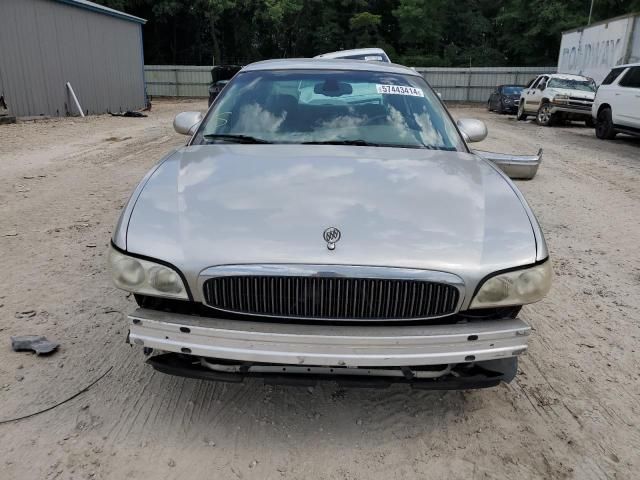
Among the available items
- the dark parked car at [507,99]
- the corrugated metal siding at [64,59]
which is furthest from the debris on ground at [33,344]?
the dark parked car at [507,99]

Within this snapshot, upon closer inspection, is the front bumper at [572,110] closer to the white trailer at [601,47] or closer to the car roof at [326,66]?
the white trailer at [601,47]

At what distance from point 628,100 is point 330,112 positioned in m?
11.1

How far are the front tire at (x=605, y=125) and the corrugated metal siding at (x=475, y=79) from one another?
69.0 feet

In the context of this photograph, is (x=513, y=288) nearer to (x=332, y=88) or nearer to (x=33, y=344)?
(x=332, y=88)

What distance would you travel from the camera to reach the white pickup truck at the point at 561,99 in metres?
16.1

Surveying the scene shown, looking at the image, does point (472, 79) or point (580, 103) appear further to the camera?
point (472, 79)

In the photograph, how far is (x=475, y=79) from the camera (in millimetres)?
33688

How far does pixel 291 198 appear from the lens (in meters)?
2.41

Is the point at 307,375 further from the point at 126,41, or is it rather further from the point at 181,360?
the point at 126,41

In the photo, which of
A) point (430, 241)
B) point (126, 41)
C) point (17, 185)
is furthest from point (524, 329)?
point (126, 41)

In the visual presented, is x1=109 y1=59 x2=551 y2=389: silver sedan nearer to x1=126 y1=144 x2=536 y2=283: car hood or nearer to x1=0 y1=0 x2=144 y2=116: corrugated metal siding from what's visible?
x1=126 y1=144 x2=536 y2=283: car hood

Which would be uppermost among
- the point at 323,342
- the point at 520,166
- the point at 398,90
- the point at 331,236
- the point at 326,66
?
the point at 326,66

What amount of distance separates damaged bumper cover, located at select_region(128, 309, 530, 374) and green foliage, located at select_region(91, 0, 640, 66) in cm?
3605

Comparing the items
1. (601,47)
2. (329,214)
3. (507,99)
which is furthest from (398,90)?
(507,99)
